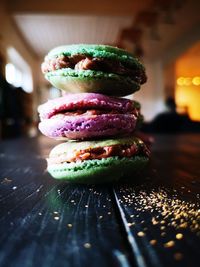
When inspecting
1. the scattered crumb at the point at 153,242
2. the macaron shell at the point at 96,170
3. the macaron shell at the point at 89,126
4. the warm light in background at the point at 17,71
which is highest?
the warm light in background at the point at 17,71

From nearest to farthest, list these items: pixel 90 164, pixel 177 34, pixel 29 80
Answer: pixel 90 164
pixel 177 34
pixel 29 80

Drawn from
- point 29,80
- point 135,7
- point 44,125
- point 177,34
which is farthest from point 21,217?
point 29,80

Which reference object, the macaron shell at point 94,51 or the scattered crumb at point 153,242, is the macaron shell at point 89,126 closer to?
the macaron shell at point 94,51

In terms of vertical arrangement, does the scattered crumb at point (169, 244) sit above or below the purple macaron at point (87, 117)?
below

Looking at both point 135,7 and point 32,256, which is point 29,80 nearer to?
point 135,7

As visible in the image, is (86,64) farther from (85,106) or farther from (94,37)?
(94,37)

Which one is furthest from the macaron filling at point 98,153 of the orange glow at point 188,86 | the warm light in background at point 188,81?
the warm light in background at point 188,81

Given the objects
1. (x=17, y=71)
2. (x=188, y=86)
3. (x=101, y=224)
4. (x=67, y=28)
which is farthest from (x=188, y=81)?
(x=101, y=224)
